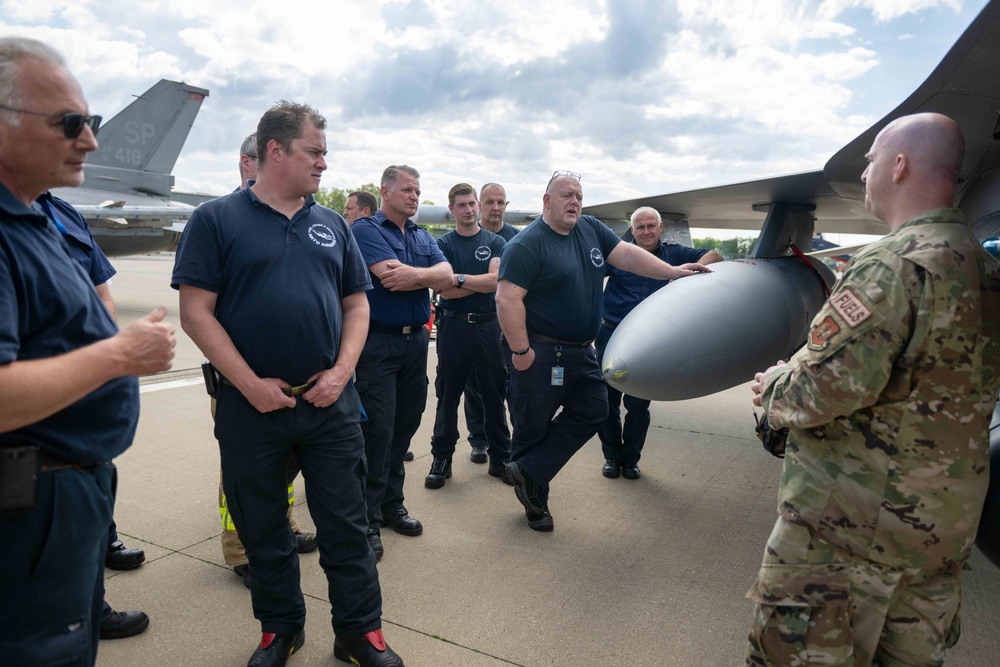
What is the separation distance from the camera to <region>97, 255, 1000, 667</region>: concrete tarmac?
251cm

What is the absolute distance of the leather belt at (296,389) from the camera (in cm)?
224

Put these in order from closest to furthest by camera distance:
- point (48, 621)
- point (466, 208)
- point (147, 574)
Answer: point (48, 621), point (147, 574), point (466, 208)

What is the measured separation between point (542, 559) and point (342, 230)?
186 centimetres

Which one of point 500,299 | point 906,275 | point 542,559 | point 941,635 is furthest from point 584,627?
point 906,275

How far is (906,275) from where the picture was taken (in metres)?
1.61

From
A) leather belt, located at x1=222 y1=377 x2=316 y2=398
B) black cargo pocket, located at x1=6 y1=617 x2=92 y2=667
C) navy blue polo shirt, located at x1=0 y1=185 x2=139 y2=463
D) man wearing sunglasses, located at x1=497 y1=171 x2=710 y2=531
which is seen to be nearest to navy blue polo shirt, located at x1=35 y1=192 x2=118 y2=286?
leather belt, located at x1=222 y1=377 x2=316 y2=398

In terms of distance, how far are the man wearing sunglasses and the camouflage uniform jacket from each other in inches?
72.7

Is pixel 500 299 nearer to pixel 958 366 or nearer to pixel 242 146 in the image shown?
pixel 242 146

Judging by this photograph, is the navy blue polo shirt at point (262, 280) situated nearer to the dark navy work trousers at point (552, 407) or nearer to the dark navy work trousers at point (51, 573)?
the dark navy work trousers at point (51, 573)

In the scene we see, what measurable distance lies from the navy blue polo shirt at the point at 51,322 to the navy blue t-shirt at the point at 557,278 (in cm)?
214

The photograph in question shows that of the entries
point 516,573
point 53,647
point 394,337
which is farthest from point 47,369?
point 516,573

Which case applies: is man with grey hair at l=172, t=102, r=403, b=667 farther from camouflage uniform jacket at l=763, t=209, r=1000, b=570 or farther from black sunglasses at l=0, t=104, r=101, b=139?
camouflage uniform jacket at l=763, t=209, r=1000, b=570

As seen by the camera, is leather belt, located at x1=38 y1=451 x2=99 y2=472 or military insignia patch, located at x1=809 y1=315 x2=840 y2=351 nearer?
leather belt, located at x1=38 y1=451 x2=99 y2=472

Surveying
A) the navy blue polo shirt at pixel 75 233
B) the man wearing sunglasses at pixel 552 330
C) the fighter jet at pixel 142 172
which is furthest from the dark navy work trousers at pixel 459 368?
the fighter jet at pixel 142 172
